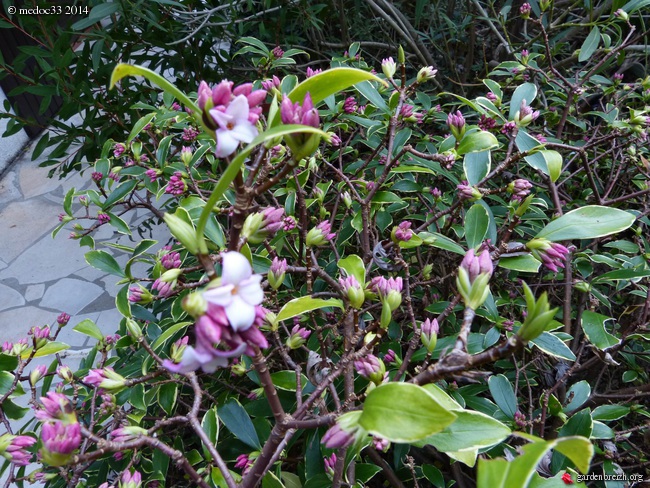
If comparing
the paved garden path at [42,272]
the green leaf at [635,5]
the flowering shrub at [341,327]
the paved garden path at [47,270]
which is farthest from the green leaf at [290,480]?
the paved garden path at [42,272]

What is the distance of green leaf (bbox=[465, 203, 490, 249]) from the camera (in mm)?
782

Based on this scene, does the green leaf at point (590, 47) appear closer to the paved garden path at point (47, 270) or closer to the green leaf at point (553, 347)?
the green leaf at point (553, 347)

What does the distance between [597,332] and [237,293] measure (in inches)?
29.2

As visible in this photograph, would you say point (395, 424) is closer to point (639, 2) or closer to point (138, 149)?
point (138, 149)

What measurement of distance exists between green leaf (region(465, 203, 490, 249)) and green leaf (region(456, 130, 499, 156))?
13cm

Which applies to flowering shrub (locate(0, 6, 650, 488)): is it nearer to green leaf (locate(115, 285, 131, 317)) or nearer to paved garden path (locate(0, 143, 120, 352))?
green leaf (locate(115, 285, 131, 317))

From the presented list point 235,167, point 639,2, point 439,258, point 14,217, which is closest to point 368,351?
point 235,167

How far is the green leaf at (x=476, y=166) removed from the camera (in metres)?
0.89

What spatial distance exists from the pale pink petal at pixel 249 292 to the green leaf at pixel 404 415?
0.43 feet

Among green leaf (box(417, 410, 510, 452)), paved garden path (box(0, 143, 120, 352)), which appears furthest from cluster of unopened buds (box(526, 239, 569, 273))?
paved garden path (box(0, 143, 120, 352))

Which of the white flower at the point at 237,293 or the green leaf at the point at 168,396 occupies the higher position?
the white flower at the point at 237,293

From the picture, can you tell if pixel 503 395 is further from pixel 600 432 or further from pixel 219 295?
pixel 219 295

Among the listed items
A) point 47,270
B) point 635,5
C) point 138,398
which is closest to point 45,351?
point 138,398

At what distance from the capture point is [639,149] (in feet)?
4.27
